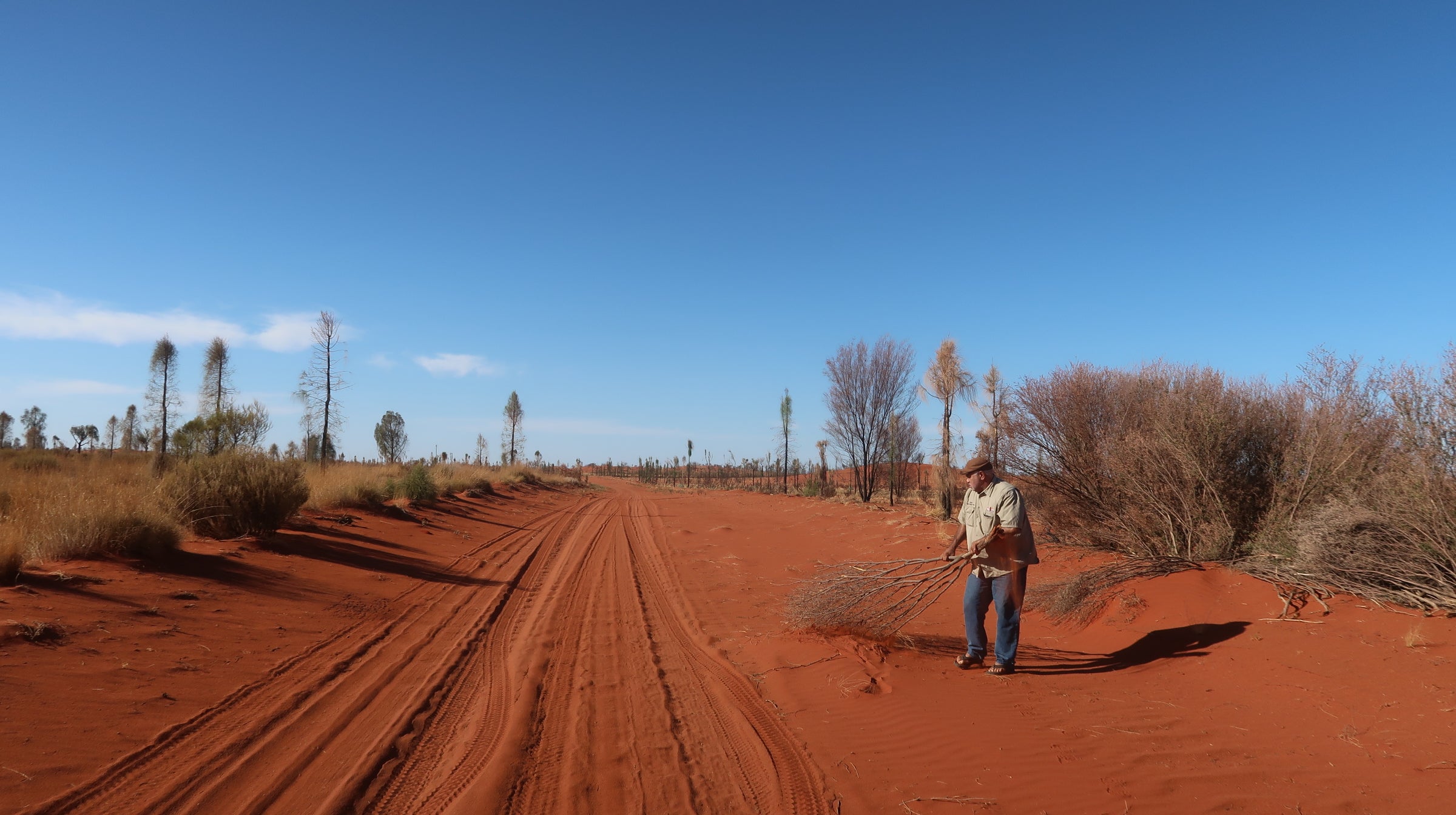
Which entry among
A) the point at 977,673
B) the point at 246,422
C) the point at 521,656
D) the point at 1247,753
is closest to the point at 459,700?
the point at 521,656

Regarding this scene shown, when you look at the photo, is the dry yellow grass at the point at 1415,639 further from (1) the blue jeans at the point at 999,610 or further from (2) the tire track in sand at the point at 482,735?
(2) the tire track in sand at the point at 482,735

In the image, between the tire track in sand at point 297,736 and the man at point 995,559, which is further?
the man at point 995,559

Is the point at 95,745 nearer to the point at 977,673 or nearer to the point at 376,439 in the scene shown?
the point at 977,673

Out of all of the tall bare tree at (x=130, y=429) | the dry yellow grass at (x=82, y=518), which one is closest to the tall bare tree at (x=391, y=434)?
the tall bare tree at (x=130, y=429)

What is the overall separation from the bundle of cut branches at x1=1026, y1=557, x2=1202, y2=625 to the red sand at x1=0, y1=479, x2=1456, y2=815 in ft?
0.94

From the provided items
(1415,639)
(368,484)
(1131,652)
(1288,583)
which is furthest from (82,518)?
(1288,583)

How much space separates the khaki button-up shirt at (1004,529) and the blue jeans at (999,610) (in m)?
0.08

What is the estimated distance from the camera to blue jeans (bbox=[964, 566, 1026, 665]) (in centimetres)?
610

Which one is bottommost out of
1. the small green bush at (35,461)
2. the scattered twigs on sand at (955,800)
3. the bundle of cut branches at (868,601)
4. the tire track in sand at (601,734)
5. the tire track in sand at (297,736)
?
the scattered twigs on sand at (955,800)

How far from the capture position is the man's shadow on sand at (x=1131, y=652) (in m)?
6.52

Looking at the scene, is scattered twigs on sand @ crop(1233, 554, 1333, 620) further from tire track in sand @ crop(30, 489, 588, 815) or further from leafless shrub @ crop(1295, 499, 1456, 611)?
tire track in sand @ crop(30, 489, 588, 815)

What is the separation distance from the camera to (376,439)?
5125cm

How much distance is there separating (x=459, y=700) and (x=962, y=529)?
15.4 ft

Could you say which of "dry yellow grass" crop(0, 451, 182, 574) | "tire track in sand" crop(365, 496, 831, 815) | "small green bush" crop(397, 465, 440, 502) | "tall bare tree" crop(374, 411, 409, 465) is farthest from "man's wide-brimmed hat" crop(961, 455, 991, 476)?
"tall bare tree" crop(374, 411, 409, 465)
